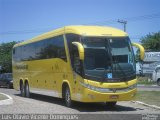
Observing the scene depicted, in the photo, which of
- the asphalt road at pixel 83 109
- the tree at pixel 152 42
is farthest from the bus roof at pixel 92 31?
the tree at pixel 152 42

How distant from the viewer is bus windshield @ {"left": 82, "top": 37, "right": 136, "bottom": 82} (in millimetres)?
17656

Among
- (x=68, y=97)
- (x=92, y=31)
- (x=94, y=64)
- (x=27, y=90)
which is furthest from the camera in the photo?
(x=27, y=90)

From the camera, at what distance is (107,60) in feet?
58.6

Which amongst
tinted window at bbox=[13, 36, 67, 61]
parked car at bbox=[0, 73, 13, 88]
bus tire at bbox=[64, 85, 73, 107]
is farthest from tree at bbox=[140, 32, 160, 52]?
bus tire at bbox=[64, 85, 73, 107]

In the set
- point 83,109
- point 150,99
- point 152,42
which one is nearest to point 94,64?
point 83,109

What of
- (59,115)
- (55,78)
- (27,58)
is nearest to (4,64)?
(27,58)

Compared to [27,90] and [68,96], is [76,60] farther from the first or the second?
[27,90]

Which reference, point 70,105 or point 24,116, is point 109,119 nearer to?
point 24,116

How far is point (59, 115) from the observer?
51.7 feet

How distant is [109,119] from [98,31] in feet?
16.3

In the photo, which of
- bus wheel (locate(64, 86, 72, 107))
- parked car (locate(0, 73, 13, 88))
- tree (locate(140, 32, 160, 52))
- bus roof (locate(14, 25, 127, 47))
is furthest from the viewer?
tree (locate(140, 32, 160, 52))

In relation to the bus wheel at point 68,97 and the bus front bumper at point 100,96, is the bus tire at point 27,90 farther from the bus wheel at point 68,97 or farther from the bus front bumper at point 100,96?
the bus front bumper at point 100,96

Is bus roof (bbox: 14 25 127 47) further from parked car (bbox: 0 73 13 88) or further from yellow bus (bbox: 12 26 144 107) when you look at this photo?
parked car (bbox: 0 73 13 88)

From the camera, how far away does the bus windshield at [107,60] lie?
17.7m
